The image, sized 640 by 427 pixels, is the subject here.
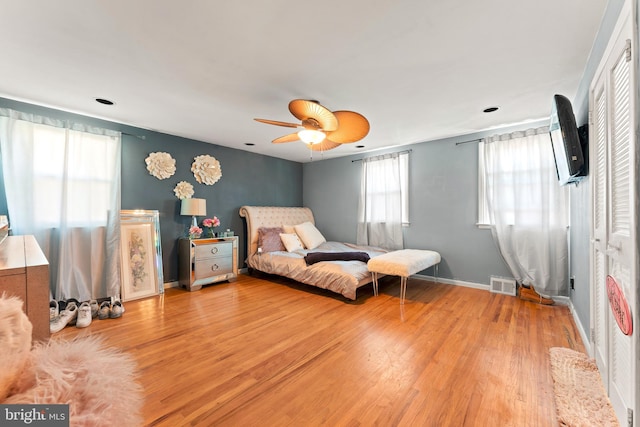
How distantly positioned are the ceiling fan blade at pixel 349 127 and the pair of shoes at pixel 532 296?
2.91 metres

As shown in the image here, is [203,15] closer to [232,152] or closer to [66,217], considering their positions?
[66,217]

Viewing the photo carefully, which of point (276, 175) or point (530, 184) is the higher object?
point (276, 175)

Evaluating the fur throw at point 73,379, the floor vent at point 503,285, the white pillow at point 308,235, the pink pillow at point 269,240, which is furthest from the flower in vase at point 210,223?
the floor vent at point 503,285

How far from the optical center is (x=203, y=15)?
161cm

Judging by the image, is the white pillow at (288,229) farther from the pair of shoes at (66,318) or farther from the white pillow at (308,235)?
the pair of shoes at (66,318)

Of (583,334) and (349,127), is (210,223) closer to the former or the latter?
(349,127)

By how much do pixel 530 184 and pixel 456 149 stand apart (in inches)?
43.3

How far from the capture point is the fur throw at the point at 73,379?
42 centimetres

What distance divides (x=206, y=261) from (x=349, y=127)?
2960 millimetres

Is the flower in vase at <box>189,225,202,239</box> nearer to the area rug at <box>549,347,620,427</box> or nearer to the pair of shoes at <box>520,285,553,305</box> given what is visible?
the area rug at <box>549,347,620,427</box>

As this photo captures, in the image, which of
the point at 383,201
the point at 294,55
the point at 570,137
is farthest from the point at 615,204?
the point at 383,201

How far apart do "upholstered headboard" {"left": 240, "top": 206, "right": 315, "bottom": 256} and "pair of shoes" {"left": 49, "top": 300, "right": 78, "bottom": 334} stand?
2.42 m

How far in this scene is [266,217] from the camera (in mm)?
5094

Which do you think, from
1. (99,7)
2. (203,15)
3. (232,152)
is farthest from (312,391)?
(232,152)
